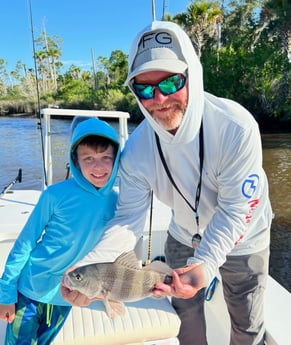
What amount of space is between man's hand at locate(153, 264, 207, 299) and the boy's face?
66cm

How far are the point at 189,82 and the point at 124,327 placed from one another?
1295 mm

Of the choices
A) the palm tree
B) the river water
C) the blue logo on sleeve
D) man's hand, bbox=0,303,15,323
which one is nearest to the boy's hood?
the blue logo on sleeve

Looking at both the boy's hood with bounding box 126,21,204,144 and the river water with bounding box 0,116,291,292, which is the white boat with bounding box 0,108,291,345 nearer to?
the boy's hood with bounding box 126,21,204,144

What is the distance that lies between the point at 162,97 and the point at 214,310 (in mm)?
1896

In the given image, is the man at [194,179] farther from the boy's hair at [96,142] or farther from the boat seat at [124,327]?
the boat seat at [124,327]

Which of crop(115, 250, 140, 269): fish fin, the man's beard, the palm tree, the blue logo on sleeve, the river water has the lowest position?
the river water

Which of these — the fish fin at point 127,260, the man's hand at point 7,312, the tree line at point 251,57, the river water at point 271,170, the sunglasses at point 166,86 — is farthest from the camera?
the tree line at point 251,57

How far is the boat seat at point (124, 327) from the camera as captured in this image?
185 centimetres

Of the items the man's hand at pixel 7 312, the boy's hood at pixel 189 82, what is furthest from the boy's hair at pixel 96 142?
the man's hand at pixel 7 312

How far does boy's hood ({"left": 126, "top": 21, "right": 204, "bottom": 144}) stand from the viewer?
1438 millimetres

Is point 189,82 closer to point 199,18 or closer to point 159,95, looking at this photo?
point 159,95

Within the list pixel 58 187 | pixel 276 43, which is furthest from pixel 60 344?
pixel 276 43

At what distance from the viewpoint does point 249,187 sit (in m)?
1.56

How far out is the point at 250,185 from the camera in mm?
1561
